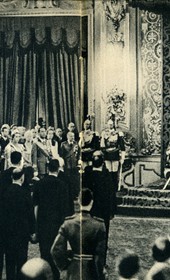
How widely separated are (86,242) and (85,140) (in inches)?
39.5

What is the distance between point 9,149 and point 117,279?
1678 millimetres

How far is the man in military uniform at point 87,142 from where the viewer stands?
600cm

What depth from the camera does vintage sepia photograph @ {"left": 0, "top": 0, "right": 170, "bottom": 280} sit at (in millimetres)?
5969

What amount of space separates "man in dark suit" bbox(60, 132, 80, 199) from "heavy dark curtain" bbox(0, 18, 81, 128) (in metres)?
0.20

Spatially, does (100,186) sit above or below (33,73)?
below

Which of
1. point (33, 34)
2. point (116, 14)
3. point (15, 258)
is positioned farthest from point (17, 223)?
point (116, 14)

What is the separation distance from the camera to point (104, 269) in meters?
5.98

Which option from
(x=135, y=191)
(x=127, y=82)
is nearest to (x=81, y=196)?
(x=135, y=191)

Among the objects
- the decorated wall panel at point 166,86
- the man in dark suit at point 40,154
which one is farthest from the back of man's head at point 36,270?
the decorated wall panel at point 166,86

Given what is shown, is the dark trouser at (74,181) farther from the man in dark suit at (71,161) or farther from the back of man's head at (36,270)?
the back of man's head at (36,270)

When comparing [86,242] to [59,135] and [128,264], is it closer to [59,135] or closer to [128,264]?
[128,264]

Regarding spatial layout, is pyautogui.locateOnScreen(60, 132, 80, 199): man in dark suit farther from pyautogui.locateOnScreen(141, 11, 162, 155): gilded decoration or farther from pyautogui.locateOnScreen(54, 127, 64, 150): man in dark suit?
pyautogui.locateOnScreen(141, 11, 162, 155): gilded decoration

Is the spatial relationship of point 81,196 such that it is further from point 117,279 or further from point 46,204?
point 117,279

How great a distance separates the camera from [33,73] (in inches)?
240
